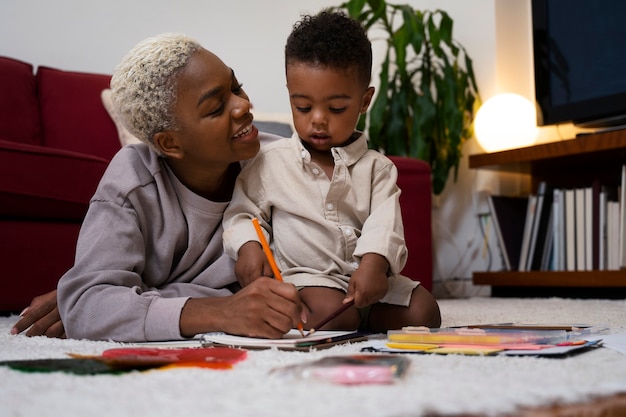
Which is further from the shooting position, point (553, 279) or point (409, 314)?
point (553, 279)

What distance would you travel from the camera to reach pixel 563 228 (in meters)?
2.91

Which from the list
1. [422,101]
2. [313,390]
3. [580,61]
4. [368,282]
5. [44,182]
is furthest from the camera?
[422,101]

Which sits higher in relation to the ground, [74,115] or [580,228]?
[74,115]

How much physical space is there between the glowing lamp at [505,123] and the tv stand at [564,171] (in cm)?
9

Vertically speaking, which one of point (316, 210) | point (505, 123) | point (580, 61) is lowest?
point (316, 210)

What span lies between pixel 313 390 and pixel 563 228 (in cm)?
248

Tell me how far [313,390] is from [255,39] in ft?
9.68

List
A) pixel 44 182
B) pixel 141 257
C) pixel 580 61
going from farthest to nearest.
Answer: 1. pixel 580 61
2. pixel 44 182
3. pixel 141 257

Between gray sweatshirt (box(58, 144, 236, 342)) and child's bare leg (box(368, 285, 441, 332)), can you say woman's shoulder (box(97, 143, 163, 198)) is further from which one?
child's bare leg (box(368, 285, 441, 332))

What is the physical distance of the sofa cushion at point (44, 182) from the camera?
6.32 ft

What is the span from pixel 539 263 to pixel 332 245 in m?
1.97

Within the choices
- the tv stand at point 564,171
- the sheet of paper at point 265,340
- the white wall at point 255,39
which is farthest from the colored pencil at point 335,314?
the white wall at point 255,39

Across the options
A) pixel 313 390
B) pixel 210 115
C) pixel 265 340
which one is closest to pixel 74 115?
pixel 210 115

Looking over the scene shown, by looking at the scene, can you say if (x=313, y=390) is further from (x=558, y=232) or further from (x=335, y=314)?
(x=558, y=232)
